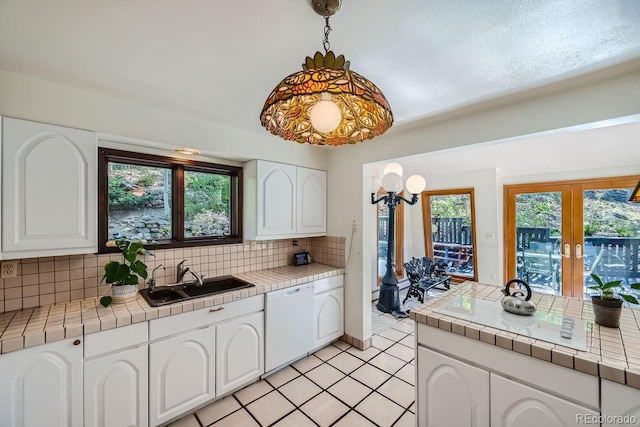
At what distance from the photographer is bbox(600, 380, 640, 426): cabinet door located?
99cm

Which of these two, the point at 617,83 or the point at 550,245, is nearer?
the point at 617,83

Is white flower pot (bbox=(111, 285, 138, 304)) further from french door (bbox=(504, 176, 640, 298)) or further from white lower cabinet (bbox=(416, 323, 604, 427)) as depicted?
french door (bbox=(504, 176, 640, 298))

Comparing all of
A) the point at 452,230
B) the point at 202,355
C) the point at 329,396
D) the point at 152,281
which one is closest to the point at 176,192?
the point at 152,281

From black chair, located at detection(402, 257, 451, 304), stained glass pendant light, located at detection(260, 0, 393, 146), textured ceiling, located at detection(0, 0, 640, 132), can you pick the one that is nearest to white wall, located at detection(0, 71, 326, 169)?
textured ceiling, located at detection(0, 0, 640, 132)

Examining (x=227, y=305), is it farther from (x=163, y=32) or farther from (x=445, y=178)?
(x=445, y=178)

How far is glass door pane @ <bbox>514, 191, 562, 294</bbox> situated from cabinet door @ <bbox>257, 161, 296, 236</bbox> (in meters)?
3.62

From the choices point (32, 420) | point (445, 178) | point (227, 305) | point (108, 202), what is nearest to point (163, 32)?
point (108, 202)

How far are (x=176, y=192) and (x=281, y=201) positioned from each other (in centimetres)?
98

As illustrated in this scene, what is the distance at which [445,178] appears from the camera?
4688 millimetres

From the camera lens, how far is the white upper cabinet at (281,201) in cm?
255

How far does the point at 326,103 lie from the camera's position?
944mm

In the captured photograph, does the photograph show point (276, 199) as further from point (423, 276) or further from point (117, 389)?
point (423, 276)

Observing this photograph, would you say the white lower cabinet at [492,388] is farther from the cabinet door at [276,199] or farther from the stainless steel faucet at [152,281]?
the stainless steel faucet at [152,281]

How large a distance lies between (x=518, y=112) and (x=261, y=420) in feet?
9.27
